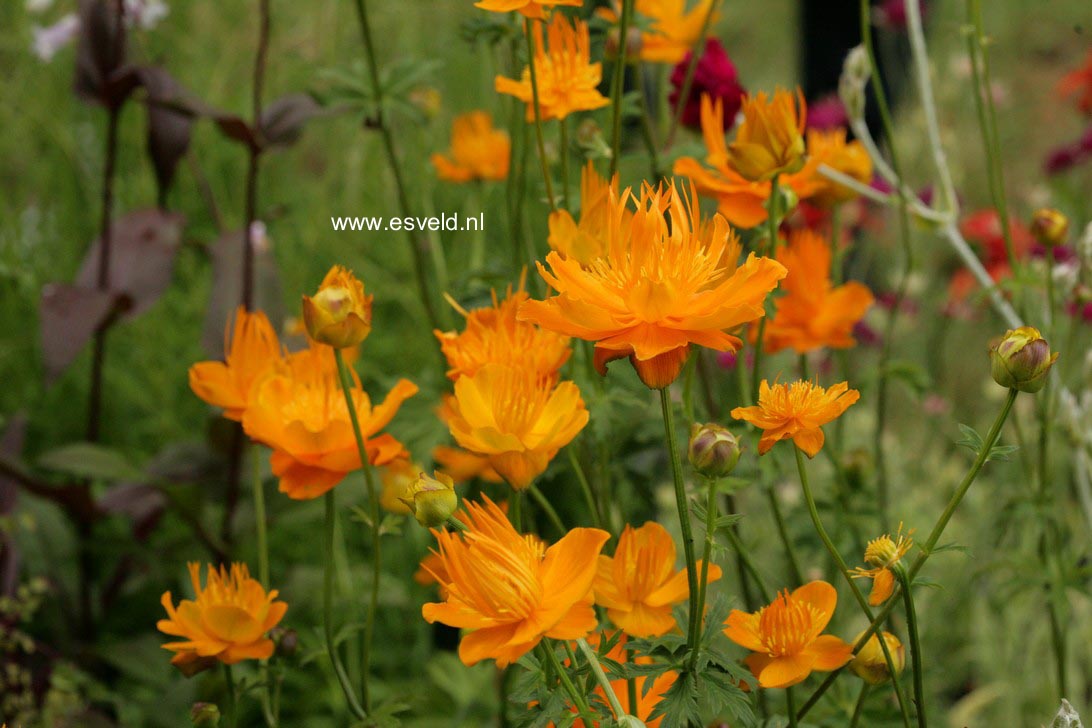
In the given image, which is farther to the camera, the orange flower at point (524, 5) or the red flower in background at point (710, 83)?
the red flower in background at point (710, 83)

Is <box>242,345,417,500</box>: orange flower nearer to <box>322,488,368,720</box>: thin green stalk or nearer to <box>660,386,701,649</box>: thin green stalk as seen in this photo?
<box>322,488,368,720</box>: thin green stalk

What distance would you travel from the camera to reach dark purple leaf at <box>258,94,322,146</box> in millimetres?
988

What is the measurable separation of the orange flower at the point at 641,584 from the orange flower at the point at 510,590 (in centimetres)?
7

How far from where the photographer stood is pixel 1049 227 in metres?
0.74

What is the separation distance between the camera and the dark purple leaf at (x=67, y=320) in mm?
962

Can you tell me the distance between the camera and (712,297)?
42 centimetres

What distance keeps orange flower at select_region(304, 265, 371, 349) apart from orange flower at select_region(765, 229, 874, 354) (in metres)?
0.32

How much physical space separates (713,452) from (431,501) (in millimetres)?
110

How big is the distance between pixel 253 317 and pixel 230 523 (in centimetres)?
51

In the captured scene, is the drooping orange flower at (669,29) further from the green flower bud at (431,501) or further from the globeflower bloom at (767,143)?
the green flower bud at (431,501)

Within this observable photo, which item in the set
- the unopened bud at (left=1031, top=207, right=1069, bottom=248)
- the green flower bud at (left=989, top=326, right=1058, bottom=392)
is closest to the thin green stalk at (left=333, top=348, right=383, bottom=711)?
the green flower bud at (left=989, top=326, right=1058, bottom=392)

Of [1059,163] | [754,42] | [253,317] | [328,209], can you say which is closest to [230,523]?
[253,317]

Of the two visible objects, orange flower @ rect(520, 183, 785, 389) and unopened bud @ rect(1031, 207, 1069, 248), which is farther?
unopened bud @ rect(1031, 207, 1069, 248)

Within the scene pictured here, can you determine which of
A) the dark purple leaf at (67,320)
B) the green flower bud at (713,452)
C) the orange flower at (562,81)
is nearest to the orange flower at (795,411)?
the green flower bud at (713,452)
